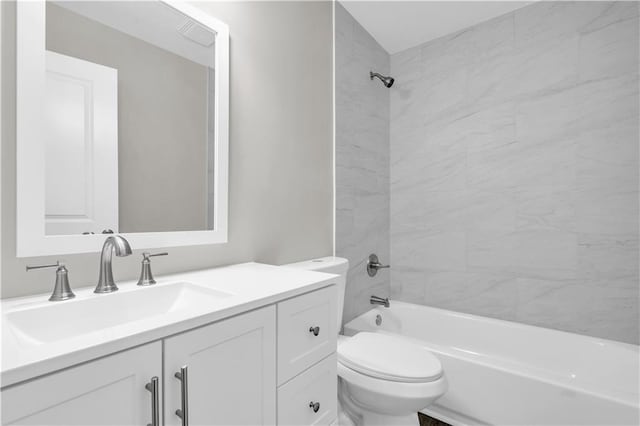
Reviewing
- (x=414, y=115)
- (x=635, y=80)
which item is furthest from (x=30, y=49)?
(x=635, y=80)

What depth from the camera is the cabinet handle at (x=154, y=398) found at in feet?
1.95

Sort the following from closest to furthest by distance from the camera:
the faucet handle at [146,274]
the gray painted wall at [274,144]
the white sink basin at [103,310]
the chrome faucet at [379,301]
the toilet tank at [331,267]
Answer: the white sink basin at [103,310]
the faucet handle at [146,274]
the gray painted wall at [274,144]
the toilet tank at [331,267]
the chrome faucet at [379,301]

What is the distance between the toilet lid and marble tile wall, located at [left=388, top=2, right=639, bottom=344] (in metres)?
0.78

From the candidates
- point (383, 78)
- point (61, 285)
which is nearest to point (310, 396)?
point (61, 285)

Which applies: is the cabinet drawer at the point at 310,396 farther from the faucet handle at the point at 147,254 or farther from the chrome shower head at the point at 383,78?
the chrome shower head at the point at 383,78

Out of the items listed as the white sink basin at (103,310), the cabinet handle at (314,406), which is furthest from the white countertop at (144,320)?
the cabinet handle at (314,406)

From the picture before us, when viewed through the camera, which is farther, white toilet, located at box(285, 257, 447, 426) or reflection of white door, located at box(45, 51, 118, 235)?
white toilet, located at box(285, 257, 447, 426)

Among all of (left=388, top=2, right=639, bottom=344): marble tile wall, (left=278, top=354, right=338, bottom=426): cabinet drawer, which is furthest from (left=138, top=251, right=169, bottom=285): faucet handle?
(left=388, top=2, right=639, bottom=344): marble tile wall

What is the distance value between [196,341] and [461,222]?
6.88 feet

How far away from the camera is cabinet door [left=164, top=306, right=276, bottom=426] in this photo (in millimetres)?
641

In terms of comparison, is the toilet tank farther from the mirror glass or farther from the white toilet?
the mirror glass

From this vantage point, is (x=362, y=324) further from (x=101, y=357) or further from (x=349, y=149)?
(x=101, y=357)

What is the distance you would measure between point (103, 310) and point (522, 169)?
2.31 meters

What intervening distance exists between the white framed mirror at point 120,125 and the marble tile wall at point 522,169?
1023 millimetres
